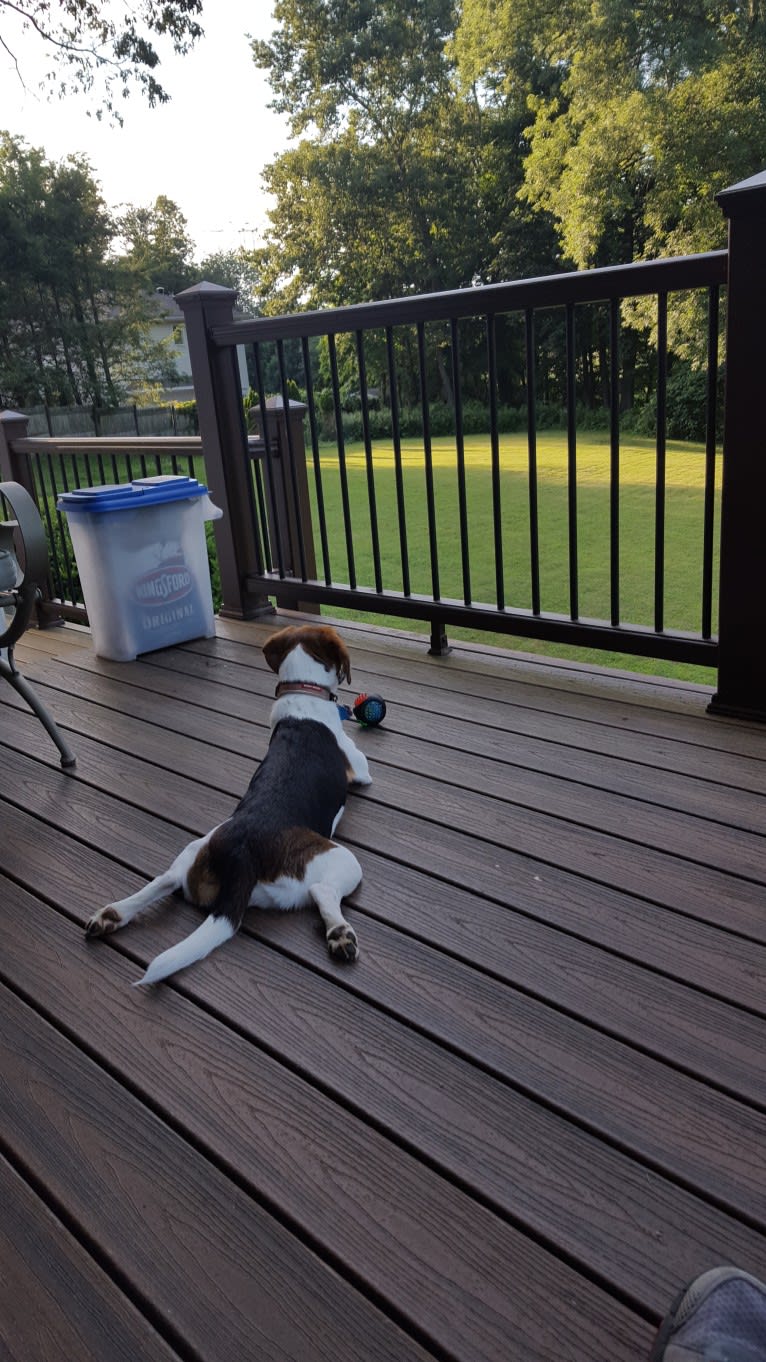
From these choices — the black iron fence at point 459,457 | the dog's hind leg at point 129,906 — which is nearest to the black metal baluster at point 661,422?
the black iron fence at point 459,457

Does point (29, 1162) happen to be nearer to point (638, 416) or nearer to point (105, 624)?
point (105, 624)

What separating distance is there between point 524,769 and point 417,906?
1.98ft

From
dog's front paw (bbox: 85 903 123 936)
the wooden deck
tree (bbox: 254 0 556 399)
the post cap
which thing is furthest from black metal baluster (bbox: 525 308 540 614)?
tree (bbox: 254 0 556 399)

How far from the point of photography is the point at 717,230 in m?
15.6

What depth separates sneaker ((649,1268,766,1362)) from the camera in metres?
0.80

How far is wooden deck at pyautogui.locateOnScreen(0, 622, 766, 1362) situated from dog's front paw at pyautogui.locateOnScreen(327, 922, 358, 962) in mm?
30

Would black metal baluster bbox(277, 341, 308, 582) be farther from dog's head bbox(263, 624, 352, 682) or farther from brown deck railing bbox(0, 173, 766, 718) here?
dog's head bbox(263, 624, 352, 682)

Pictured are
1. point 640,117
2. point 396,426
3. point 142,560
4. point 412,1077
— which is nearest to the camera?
point 412,1077

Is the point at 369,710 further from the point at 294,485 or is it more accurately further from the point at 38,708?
the point at 294,485

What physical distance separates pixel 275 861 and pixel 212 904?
16cm

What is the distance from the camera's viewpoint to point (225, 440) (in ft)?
11.5

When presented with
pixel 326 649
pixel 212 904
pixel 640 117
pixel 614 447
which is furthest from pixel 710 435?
pixel 640 117

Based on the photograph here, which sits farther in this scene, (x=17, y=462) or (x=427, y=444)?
(x=17, y=462)

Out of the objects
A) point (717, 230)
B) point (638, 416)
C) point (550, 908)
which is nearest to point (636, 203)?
point (717, 230)
